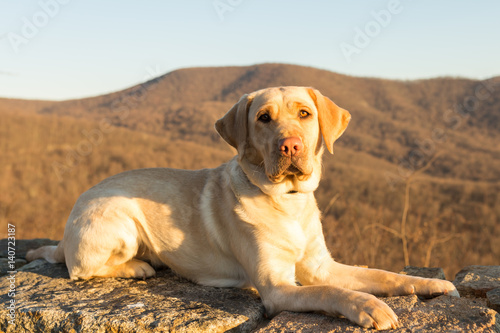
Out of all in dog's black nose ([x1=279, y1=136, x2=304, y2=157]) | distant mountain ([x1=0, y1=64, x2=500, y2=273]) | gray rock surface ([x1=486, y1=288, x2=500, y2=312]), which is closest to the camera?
dog's black nose ([x1=279, y1=136, x2=304, y2=157])

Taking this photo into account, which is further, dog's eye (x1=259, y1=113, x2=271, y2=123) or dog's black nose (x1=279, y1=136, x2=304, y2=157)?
dog's eye (x1=259, y1=113, x2=271, y2=123)

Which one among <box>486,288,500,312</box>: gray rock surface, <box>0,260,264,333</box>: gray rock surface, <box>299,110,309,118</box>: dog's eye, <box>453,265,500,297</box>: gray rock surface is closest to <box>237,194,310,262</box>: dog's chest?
<box>0,260,264,333</box>: gray rock surface

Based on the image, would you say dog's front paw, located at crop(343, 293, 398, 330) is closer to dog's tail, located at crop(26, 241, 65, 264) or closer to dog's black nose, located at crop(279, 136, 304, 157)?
dog's black nose, located at crop(279, 136, 304, 157)

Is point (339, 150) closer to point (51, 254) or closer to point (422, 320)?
point (51, 254)

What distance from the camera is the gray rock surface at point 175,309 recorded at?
3.08m

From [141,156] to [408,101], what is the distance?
133ft

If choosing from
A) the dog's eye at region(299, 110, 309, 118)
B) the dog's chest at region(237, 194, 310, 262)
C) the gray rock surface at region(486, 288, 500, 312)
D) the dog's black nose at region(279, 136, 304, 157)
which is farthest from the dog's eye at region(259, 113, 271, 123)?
the gray rock surface at region(486, 288, 500, 312)

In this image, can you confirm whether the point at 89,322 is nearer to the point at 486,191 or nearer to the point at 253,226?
the point at 253,226

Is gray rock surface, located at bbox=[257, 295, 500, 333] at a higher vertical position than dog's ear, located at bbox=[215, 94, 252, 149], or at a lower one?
lower

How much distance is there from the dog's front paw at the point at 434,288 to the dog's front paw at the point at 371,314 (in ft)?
2.84

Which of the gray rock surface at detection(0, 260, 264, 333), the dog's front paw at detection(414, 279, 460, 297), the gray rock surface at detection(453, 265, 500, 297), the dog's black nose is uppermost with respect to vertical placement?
the dog's black nose

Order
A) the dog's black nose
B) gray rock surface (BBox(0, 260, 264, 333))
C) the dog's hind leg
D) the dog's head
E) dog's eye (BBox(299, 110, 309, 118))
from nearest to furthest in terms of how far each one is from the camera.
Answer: gray rock surface (BBox(0, 260, 264, 333)), the dog's black nose, the dog's head, dog's eye (BBox(299, 110, 309, 118)), the dog's hind leg

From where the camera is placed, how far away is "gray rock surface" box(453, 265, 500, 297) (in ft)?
14.3

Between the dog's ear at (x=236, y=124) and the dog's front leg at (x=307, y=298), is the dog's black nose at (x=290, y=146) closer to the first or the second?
the dog's ear at (x=236, y=124)
